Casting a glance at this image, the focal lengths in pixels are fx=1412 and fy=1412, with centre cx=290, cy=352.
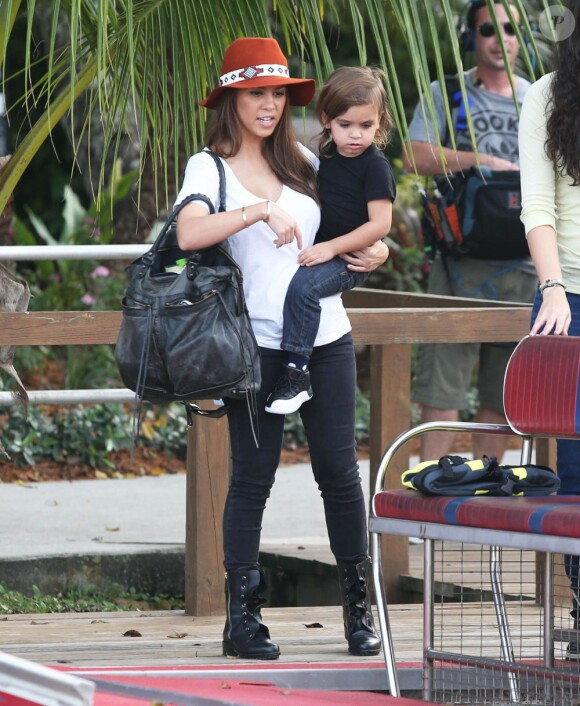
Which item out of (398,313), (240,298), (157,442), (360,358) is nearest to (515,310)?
(398,313)

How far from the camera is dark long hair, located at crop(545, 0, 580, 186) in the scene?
3.49 meters

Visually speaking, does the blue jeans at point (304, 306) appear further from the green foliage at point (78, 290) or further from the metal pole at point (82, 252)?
the green foliage at point (78, 290)

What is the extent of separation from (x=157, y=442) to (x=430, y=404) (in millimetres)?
3272

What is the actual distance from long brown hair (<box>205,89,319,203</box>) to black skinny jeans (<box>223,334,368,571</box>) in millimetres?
451

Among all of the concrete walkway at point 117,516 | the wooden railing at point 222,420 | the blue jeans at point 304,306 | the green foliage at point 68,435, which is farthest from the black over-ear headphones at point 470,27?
the green foliage at point 68,435

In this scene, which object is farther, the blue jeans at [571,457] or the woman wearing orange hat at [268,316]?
the woman wearing orange hat at [268,316]

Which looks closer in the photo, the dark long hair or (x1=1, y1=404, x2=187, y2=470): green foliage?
the dark long hair

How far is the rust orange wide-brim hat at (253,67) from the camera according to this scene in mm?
3686

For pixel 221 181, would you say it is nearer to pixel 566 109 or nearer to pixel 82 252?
pixel 566 109

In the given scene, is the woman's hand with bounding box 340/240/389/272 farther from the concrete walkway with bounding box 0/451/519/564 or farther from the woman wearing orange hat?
the concrete walkway with bounding box 0/451/519/564

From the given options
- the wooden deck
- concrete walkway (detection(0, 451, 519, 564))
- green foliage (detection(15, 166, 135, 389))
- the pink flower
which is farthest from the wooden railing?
the pink flower

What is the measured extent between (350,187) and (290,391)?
0.57 metres

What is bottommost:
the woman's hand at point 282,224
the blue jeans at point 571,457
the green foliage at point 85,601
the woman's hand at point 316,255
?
the green foliage at point 85,601

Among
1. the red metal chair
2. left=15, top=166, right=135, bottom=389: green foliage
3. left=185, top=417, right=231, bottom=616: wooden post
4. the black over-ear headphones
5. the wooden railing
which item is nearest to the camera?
the red metal chair
